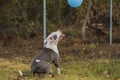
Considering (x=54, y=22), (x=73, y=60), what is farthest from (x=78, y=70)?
(x=54, y=22)

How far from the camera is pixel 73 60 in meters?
10.8

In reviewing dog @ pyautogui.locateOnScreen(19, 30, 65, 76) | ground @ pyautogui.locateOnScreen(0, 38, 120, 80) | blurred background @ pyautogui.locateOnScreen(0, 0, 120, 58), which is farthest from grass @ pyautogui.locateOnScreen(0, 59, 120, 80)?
blurred background @ pyautogui.locateOnScreen(0, 0, 120, 58)

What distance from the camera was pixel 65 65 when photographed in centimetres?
1021

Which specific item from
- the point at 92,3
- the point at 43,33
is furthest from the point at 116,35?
the point at 43,33

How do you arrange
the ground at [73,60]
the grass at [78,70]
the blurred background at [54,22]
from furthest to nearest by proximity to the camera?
the blurred background at [54,22], the ground at [73,60], the grass at [78,70]

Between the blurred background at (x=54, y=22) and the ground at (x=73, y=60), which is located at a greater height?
the blurred background at (x=54, y=22)

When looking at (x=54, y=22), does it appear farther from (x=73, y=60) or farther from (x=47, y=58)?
(x=47, y=58)

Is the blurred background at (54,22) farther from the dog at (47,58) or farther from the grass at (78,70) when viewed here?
the dog at (47,58)

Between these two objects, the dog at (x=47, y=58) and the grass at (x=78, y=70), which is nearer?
the dog at (x=47, y=58)

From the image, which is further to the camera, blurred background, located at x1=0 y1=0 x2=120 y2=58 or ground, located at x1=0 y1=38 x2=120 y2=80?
blurred background, located at x1=0 y1=0 x2=120 y2=58

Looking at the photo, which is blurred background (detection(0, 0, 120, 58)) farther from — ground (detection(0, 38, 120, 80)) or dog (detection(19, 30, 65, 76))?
dog (detection(19, 30, 65, 76))

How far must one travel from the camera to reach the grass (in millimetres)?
8844

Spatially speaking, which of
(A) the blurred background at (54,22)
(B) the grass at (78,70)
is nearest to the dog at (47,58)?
(B) the grass at (78,70)

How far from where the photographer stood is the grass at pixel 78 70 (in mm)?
8844
